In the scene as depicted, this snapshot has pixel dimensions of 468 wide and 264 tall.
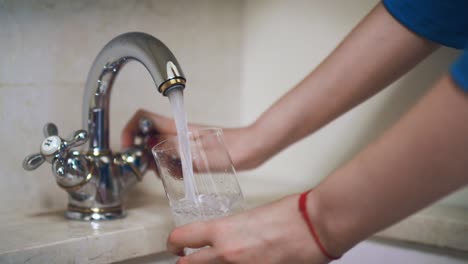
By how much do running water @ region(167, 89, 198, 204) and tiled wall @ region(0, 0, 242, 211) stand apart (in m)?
0.27

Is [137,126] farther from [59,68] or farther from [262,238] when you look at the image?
[262,238]

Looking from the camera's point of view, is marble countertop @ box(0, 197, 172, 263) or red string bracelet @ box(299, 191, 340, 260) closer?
red string bracelet @ box(299, 191, 340, 260)

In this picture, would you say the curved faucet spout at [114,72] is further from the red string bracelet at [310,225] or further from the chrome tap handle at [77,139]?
the red string bracelet at [310,225]

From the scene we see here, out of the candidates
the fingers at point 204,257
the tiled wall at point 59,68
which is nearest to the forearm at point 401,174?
the fingers at point 204,257

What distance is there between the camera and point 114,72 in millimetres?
773

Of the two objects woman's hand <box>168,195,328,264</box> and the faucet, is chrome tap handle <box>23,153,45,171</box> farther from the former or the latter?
woman's hand <box>168,195,328,264</box>

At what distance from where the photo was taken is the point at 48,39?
84 cm

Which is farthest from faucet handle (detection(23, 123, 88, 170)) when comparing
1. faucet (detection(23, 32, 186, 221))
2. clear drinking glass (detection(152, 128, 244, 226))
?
clear drinking glass (detection(152, 128, 244, 226))

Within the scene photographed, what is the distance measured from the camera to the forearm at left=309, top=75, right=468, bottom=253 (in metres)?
0.47

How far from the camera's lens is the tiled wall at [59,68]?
81 cm

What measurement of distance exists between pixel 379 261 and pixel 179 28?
51cm

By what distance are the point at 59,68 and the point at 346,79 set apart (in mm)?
413

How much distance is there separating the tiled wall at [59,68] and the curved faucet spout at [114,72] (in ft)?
0.30

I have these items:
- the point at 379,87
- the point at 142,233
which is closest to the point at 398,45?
the point at 379,87
